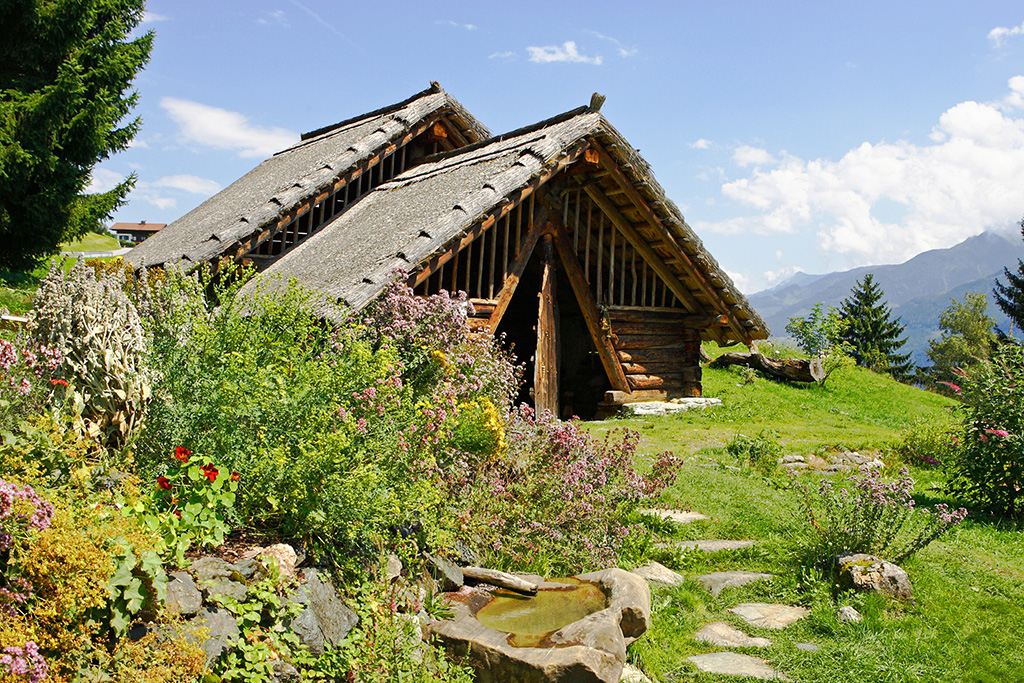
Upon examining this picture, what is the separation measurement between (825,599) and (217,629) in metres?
4.03

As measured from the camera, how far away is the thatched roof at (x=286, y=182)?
11.8 metres

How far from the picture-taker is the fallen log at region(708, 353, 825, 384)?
16266 millimetres

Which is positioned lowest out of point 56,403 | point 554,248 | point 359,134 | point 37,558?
point 37,558

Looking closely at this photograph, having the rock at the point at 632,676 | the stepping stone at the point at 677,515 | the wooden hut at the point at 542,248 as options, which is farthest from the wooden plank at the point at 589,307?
the rock at the point at 632,676

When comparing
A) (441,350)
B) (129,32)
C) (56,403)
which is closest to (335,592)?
(56,403)

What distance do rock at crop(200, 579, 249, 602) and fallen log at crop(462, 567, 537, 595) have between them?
1.71 meters

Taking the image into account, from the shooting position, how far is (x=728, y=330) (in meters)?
13.2

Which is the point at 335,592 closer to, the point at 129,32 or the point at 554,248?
the point at 554,248

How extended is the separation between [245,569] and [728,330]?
1125cm

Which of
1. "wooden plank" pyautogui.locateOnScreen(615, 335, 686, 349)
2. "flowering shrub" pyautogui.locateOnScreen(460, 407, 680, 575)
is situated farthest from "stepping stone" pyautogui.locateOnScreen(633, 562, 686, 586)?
"wooden plank" pyautogui.locateOnScreen(615, 335, 686, 349)

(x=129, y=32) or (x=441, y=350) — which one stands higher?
(x=129, y=32)

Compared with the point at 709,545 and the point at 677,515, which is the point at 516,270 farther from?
the point at 709,545

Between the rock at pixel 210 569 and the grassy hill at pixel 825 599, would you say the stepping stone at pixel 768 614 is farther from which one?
the rock at pixel 210 569

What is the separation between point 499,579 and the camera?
15.3 ft
